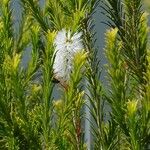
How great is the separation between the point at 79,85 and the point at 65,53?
10 centimetres

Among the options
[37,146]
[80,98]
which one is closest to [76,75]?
[80,98]

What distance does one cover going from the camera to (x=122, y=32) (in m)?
1.26

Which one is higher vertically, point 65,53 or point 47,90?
point 65,53

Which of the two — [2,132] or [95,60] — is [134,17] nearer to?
[95,60]

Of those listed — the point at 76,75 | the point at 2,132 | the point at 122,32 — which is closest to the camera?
the point at 76,75

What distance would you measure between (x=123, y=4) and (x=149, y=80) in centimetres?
27

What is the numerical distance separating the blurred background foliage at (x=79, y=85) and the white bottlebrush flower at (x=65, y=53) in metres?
0.03

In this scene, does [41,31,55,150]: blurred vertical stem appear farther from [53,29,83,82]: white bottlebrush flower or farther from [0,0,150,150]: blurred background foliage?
[53,29,83,82]: white bottlebrush flower

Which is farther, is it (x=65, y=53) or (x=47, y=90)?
(x=65, y=53)

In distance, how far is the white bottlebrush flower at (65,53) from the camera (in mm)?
1167

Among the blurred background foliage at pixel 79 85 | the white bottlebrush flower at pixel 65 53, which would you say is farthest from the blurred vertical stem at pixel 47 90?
the white bottlebrush flower at pixel 65 53

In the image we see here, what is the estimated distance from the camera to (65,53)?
46.4 inches

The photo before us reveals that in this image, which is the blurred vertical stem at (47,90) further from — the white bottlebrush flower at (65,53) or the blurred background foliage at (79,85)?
the white bottlebrush flower at (65,53)

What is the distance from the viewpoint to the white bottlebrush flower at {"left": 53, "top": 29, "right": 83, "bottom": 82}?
3.83 feet
